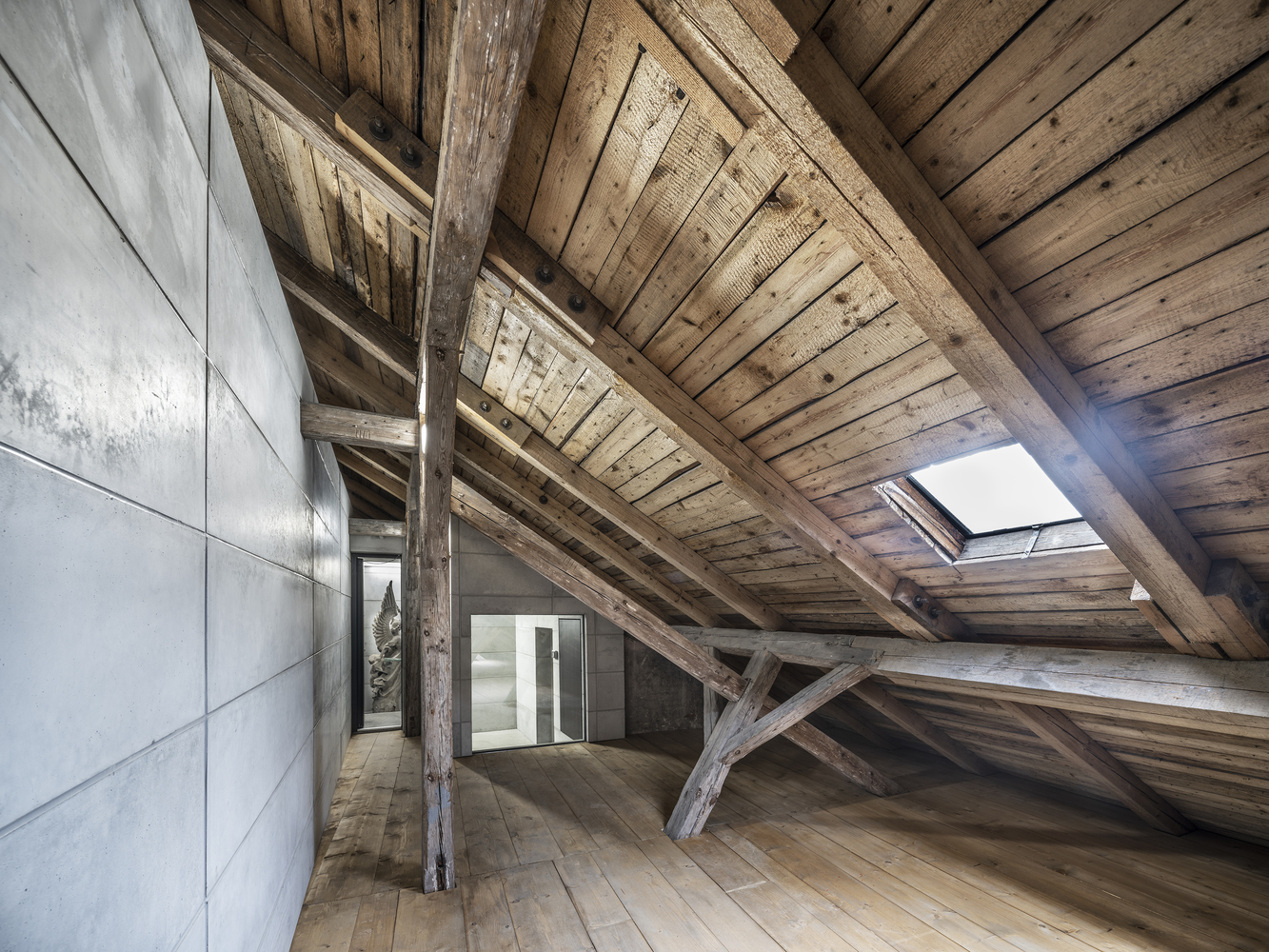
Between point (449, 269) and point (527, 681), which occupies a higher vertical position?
point (449, 269)

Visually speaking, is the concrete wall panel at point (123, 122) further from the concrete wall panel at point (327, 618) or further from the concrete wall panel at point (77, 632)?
the concrete wall panel at point (327, 618)

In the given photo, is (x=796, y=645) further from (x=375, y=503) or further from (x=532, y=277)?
(x=375, y=503)

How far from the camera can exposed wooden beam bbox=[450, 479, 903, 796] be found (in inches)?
160

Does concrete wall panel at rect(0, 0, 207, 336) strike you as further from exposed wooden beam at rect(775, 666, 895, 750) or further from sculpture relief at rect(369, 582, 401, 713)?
sculpture relief at rect(369, 582, 401, 713)

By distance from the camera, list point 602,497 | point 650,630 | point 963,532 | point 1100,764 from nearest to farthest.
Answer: point 963,532, point 1100,764, point 602,497, point 650,630

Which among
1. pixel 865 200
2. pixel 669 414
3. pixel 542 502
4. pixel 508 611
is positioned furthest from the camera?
pixel 508 611

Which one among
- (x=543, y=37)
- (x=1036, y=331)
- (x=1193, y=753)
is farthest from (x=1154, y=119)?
(x=1193, y=753)

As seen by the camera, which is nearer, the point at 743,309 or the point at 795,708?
the point at 743,309

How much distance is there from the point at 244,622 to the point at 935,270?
201cm

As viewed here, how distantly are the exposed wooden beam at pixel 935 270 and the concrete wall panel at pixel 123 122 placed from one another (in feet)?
3.19

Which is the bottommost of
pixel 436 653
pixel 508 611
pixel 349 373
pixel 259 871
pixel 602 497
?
pixel 259 871

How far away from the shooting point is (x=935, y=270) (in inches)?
50.6

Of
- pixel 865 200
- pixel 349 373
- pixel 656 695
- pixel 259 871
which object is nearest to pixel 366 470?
pixel 349 373

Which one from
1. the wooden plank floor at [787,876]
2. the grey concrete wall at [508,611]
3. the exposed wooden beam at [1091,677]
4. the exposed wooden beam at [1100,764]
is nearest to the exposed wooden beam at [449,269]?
the wooden plank floor at [787,876]
